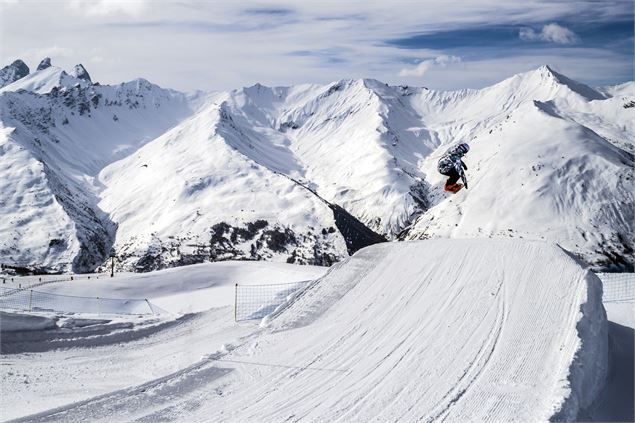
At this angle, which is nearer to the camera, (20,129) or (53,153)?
(20,129)

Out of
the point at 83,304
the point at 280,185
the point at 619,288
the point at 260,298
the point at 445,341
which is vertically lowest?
the point at 280,185

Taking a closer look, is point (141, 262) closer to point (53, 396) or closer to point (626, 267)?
point (626, 267)

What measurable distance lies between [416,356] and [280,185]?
10102cm

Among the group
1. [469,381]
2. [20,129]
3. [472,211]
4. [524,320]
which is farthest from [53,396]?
[20,129]

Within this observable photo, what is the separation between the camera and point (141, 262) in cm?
8650

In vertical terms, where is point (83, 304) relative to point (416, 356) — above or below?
below

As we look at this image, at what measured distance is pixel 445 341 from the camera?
12391 mm

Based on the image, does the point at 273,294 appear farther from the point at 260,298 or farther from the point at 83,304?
the point at 83,304

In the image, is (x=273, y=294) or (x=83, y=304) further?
(x=83, y=304)

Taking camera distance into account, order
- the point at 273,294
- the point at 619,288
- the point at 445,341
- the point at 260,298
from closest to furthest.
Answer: the point at 445,341, the point at 260,298, the point at 273,294, the point at 619,288

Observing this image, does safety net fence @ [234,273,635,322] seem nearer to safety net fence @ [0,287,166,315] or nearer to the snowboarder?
safety net fence @ [0,287,166,315]

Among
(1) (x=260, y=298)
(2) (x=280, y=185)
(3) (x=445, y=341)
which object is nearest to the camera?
(3) (x=445, y=341)

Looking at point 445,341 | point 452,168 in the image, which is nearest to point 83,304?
point 445,341

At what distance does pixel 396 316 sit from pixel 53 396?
8.02m
